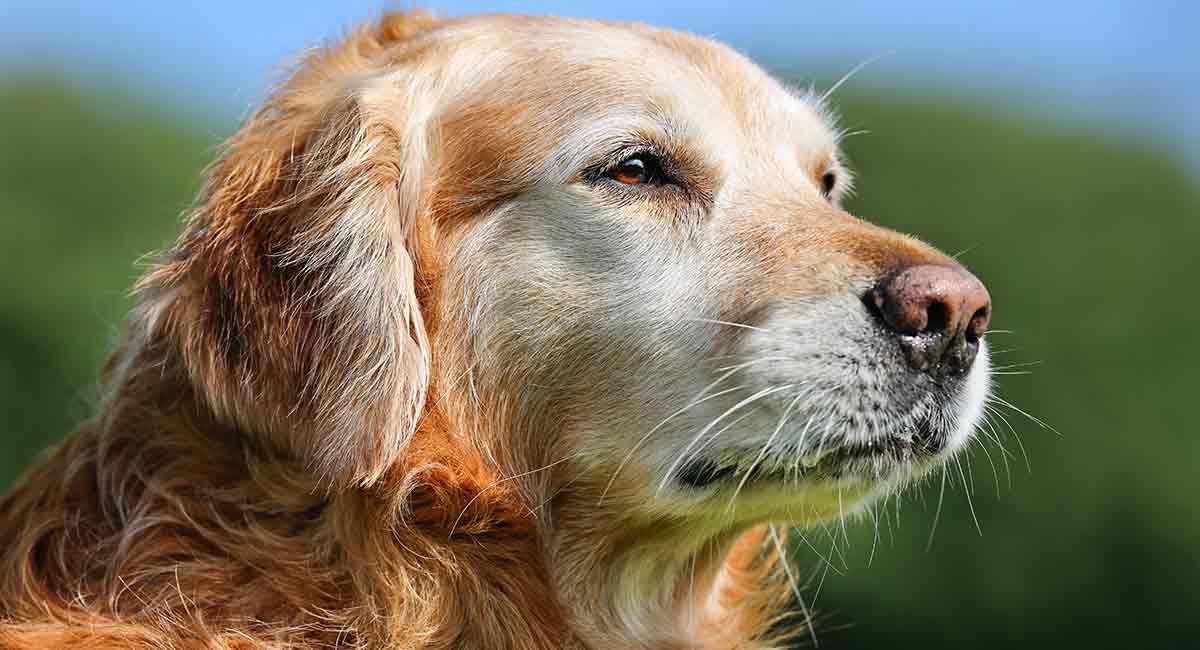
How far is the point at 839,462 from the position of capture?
318 cm

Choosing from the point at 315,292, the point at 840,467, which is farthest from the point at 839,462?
the point at 315,292

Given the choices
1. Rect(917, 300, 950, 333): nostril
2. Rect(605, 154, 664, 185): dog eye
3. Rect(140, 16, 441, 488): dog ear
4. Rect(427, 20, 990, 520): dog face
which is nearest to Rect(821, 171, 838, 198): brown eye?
Rect(427, 20, 990, 520): dog face

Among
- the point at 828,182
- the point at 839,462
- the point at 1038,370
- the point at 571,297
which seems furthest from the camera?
the point at 1038,370

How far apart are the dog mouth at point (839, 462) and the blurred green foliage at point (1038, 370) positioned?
4273 millimetres

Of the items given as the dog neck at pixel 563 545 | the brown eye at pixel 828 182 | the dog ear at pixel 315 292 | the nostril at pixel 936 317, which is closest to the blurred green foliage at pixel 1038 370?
the brown eye at pixel 828 182

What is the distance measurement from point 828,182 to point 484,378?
5.01 ft

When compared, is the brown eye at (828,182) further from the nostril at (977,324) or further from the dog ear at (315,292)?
the dog ear at (315,292)

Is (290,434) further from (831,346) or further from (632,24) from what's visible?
(632,24)

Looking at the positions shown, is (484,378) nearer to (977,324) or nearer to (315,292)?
(315,292)

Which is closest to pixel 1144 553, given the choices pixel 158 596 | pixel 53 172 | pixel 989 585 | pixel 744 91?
pixel 989 585

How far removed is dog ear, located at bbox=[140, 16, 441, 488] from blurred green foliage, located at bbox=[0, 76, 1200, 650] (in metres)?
4.32

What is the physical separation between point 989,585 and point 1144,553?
0.97 meters

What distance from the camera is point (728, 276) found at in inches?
130

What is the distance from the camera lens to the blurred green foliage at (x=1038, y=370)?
7.86 metres
